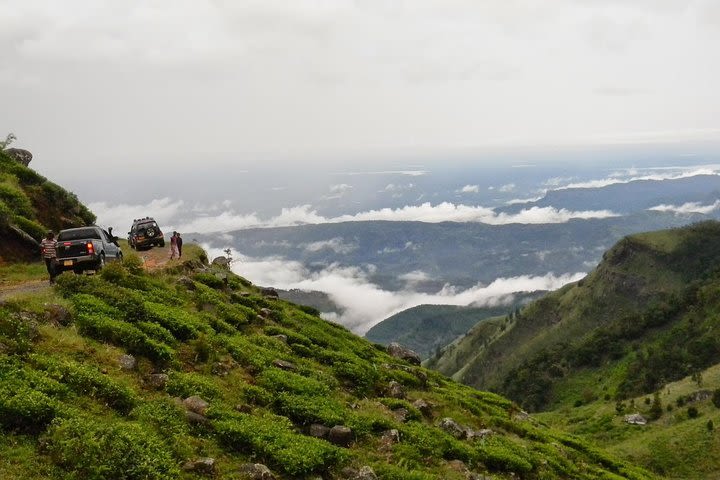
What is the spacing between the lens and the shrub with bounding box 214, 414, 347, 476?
1559cm

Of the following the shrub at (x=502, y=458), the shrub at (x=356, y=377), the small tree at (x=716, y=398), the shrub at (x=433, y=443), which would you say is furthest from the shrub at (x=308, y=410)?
the small tree at (x=716, y=398)

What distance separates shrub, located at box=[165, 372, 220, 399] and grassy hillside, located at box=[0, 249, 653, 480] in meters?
0.05

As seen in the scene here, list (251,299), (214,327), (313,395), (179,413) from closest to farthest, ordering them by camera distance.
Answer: (179,413), (313,395), (214,327), (251,299)

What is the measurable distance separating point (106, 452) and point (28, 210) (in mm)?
36901

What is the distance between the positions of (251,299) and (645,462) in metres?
55.6

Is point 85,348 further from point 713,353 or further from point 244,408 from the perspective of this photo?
point 713,353

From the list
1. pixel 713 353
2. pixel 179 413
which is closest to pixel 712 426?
pixel 179 413

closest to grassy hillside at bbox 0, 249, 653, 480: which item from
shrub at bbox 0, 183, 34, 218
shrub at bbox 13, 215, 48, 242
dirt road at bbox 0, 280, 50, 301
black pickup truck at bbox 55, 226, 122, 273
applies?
black pickup truck at bbox 55, 226, 122, 273

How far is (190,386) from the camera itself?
17750mm

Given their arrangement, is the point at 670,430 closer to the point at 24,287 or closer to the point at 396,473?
the point at 396,473

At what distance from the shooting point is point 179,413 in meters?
15.8

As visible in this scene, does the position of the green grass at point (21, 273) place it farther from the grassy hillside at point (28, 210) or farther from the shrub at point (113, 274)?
the shrub at point (113, 274)

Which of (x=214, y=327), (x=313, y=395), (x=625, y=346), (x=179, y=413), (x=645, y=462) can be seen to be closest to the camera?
(x=179, y=413)

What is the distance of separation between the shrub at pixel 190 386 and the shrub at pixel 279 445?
162 cm
